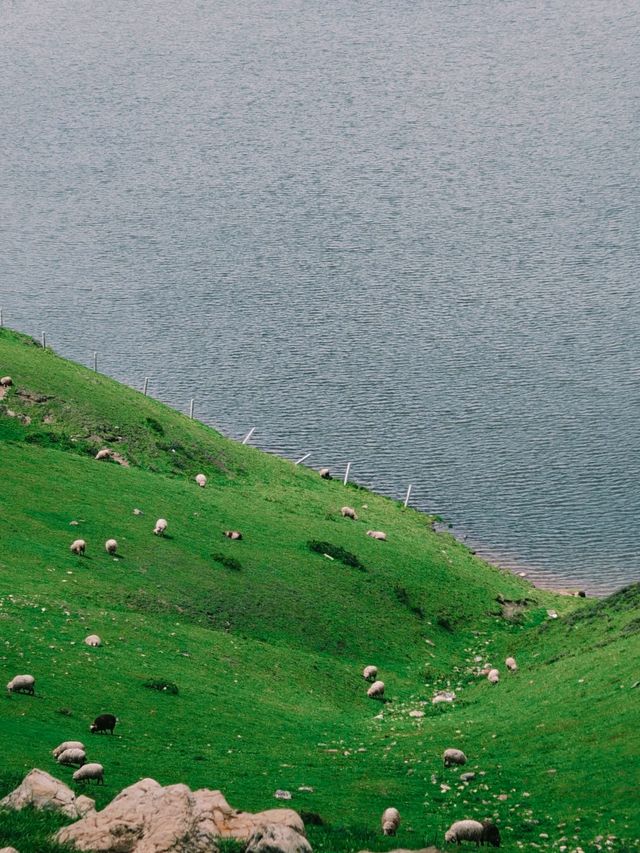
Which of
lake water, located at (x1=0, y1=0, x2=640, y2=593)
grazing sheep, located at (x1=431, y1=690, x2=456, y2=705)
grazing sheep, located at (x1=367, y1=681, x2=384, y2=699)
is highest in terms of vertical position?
lake water, located at (x1=0, y1=0, x2=640, y2=593)

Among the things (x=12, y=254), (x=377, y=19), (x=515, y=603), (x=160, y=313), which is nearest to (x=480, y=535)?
(x=515, y=603)

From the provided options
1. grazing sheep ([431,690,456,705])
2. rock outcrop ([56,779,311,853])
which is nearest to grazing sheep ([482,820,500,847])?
rock outcrop ([56,779,311,853])

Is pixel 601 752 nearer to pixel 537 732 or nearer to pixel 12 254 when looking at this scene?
pixel 537 732

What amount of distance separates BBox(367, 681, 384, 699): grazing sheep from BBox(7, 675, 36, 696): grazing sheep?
1501 cm

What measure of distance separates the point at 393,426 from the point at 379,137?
59.0 metres

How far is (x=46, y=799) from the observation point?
22.3 metres

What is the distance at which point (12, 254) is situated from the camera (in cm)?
10900

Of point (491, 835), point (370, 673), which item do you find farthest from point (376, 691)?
point (491, 835)

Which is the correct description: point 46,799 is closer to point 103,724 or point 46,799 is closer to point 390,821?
point 390,821

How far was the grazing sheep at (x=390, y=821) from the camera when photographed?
1005 inches

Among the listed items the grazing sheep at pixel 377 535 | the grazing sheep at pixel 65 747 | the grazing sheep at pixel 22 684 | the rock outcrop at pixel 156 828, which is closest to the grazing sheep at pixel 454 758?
the grazing sheep at pixel 65 747

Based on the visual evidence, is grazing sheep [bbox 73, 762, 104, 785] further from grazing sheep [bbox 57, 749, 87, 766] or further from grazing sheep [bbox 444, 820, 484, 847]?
grazing sheep [bbox 444, 820, 484, 847]

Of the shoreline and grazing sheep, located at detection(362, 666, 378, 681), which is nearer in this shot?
grazing sheep, located at detection(362, 666, 378, 681)

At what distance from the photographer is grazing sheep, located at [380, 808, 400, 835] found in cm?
2552
